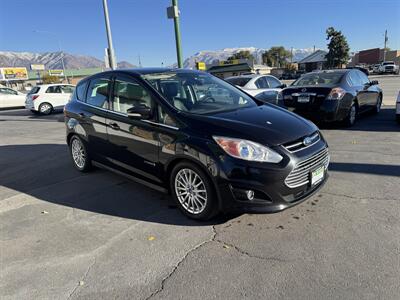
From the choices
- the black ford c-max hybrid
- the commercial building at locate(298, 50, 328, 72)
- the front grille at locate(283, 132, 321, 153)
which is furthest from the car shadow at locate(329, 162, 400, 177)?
the commercial building at locate(298, 50, 328, 72)

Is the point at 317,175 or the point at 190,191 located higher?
the point at 317,175

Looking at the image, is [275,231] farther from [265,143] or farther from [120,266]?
[120,266]

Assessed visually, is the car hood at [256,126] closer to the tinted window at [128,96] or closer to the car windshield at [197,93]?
the car windshield at [197,93]

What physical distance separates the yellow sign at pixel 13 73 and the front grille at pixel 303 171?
90.1 meters

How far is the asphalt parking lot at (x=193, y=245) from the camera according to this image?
8.74ft

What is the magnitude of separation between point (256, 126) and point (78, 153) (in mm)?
3589

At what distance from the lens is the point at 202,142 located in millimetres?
3412

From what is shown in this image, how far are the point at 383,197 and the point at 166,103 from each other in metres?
2.92

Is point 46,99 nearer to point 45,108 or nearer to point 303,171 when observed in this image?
point 45,108

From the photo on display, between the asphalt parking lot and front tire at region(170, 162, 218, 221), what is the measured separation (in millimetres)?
166

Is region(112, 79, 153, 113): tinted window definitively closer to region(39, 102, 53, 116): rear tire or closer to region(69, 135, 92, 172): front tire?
region(69, 135, 92, 172): front tire

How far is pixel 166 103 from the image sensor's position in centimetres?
388

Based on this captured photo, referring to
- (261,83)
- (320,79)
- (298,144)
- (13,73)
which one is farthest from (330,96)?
(13,73)

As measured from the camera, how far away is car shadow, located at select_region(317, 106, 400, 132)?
814 centimetres
